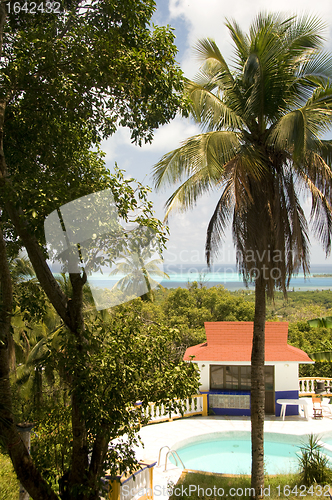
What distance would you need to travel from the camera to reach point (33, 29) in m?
4.91

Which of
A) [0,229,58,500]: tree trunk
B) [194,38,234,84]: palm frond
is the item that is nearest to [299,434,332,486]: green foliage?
[0,229,58,500]: tree trunk

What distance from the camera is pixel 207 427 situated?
37.8ft

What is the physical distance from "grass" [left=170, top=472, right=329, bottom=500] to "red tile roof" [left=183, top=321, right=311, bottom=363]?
20.0 feet

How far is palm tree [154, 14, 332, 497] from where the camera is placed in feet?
21.2

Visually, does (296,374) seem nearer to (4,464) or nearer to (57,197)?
(4,464)

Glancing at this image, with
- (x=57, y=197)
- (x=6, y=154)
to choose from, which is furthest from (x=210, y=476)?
(x=6, y=154)

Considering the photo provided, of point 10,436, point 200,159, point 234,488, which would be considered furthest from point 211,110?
point 234,488

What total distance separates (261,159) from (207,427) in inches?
342

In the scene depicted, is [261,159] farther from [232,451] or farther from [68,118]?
[232,451]

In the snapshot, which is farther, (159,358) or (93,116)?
(93,116)

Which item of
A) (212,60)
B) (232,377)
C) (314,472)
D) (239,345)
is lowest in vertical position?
(232,377)

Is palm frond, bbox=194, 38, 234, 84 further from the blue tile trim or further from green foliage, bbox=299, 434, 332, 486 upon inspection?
the blue tile trim

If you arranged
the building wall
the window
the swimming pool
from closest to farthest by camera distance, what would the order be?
1. the swimming pool
2. the building wall
3. the window

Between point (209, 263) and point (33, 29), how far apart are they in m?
4.96
